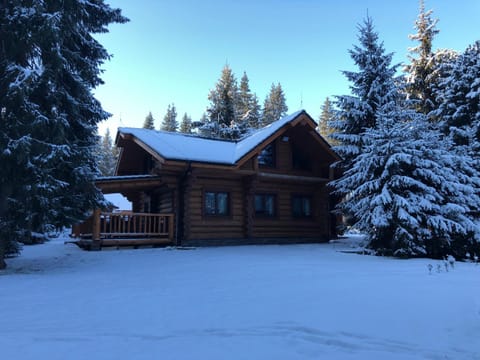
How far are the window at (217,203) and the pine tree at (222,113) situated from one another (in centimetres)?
1812

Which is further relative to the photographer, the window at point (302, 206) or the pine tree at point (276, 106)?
the pine tree at point (276, 106)

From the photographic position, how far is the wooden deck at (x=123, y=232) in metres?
13.2

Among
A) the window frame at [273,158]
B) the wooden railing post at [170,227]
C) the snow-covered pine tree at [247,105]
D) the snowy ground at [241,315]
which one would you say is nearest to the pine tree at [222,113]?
the snow-covered pine tree at [247,105]

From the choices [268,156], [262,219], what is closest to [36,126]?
[262,219]

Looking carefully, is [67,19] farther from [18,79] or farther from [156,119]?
[156,119]

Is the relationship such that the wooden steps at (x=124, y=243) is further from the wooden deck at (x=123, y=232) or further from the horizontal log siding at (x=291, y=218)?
the horizontal log siding at (x=291, y=218)

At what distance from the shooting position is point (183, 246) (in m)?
14.4

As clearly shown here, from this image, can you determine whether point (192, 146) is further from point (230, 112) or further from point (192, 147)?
point (230, 112)

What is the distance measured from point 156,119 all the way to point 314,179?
4927 centimetres

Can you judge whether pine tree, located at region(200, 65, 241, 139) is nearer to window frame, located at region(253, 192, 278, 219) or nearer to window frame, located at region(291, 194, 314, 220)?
window frame, located at region(291, 194, 314, 220)

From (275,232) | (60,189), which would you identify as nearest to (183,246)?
(275,232)

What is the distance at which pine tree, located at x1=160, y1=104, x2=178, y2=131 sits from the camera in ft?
190

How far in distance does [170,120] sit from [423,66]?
4185 cm

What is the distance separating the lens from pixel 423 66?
23.5m
